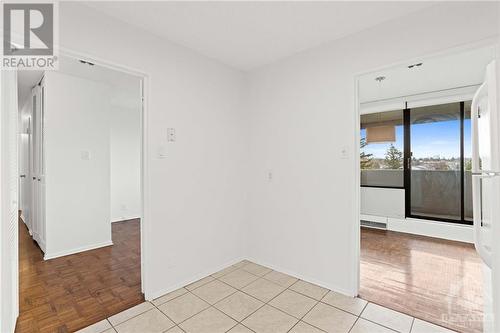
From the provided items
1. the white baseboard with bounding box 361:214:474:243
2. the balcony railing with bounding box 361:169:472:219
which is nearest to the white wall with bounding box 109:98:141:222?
the white baseboard with bounding box 361:214:474:243

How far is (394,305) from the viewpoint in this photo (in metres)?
2.22

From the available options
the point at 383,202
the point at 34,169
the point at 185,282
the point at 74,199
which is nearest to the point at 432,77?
the point at 383,202

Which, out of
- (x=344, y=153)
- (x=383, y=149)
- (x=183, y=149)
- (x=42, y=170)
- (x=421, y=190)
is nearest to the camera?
(x=344, y=153)

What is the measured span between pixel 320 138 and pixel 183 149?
1506 millimetres

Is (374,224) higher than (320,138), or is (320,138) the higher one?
(320,138)

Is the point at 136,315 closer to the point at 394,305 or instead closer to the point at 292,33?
the point at 394,305

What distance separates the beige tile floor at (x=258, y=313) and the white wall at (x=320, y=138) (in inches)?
11.2

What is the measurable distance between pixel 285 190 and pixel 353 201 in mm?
820

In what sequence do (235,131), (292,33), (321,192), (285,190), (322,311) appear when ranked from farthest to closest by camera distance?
1. (235,131)
2. (285,190)
3. (321,192)
4. (292,33)
5. (322,311)

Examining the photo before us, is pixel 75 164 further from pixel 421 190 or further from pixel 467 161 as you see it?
pixel 467 161

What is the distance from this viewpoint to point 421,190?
479 cm

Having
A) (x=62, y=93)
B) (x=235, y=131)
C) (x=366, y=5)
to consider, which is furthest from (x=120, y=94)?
(x=366, y=5)

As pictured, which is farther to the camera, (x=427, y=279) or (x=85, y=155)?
(x=85, y=155)

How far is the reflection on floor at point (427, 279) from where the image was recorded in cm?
211
